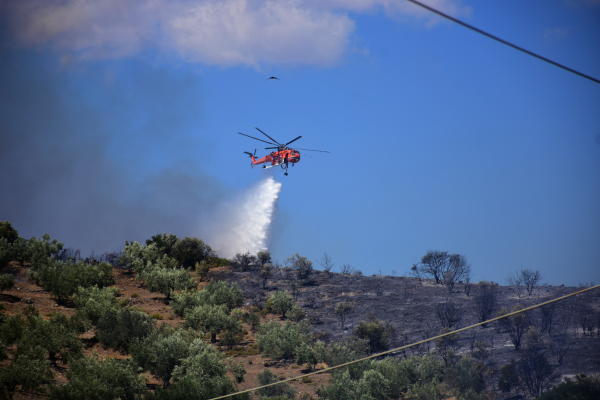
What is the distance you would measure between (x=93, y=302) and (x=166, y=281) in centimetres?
1367

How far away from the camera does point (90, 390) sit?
886 inches

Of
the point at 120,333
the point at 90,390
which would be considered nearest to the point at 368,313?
the point at 120,333

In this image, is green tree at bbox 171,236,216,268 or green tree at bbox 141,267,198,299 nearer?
green tree at bbox 141,267,198,299

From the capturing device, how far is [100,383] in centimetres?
2302

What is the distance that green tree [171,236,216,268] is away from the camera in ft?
214

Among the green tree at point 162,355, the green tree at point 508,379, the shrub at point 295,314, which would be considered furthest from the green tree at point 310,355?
the green tree at point 508,379

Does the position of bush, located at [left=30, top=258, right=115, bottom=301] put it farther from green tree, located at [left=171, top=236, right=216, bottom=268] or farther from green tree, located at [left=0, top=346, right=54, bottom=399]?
green tree, located at [left=0, top=346, right=54, bottom=399]

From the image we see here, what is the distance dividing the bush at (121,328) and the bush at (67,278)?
9.22 metres

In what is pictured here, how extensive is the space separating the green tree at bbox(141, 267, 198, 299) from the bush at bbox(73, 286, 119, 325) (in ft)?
23.1

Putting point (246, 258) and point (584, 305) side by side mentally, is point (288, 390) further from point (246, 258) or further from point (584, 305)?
point (246, 258)

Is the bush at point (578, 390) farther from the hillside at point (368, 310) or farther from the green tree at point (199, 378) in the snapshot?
the green tree at point (199, 378)

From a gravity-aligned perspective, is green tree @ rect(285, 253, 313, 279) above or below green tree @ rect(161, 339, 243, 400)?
above

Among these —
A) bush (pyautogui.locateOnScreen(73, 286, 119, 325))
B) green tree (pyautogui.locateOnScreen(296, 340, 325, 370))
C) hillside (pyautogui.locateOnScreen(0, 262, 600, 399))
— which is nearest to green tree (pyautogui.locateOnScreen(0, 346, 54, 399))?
hillside (pyautogui.locateOnScreen(0, 262, 600, 399))

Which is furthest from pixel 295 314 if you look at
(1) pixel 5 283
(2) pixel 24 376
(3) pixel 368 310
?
(2) pixel 24 376
